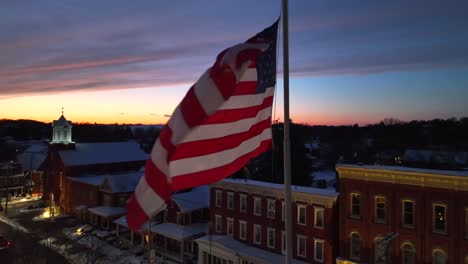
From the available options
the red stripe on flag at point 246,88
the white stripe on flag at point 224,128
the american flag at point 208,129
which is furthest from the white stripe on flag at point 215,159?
the red stripe on flag at point 246,88

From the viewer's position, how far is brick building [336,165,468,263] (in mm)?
24016

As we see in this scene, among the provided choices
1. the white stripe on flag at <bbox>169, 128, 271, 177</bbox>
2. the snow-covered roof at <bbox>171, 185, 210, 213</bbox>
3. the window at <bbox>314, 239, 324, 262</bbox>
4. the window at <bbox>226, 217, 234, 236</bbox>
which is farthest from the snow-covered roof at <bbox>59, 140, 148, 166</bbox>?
the white stripe on flag at <bbox>169, 128, 271, 177</bbox>

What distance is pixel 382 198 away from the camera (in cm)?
2706

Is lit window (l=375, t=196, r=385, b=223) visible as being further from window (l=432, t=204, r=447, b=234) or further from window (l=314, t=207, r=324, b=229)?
window (l=314, t=207, r=324, b=229)

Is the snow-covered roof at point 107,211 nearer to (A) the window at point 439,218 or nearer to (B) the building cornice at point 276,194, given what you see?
(B) the building cornice at point 276,194

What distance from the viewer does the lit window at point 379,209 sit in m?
27.0

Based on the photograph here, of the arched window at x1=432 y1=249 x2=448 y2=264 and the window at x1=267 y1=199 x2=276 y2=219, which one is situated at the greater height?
the window at x1=267 y1=199 x2=276 y2=219

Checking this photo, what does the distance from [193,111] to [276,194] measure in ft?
87.4

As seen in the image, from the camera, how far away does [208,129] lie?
22.7 feet

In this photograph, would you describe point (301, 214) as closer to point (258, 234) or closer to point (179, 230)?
point (258, 234)

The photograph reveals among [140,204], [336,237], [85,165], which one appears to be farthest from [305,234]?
[85,165]

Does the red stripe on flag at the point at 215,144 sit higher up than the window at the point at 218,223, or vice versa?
the red stripe on flag at the point at 215,144

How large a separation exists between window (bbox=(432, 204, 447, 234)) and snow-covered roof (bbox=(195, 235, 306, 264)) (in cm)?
1020

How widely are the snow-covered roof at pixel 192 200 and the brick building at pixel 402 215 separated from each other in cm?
1675
